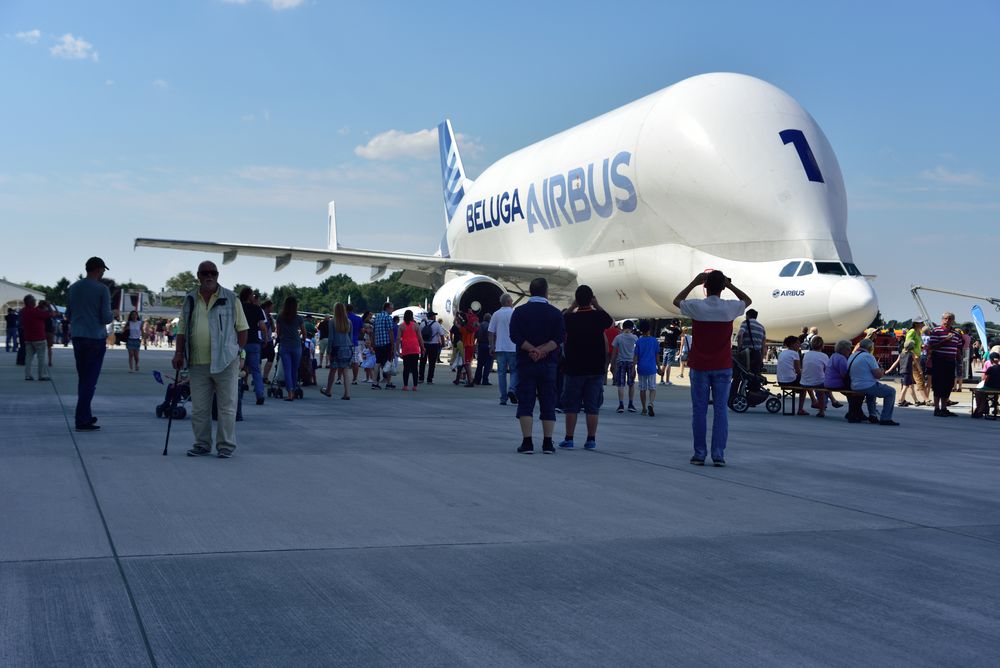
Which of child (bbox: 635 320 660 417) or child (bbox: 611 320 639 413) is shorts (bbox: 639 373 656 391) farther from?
child (bbox: 611 320 639 413)

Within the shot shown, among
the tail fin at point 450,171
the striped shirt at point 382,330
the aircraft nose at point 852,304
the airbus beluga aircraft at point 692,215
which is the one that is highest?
the tail fin at point 450,171

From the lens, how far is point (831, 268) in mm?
20000

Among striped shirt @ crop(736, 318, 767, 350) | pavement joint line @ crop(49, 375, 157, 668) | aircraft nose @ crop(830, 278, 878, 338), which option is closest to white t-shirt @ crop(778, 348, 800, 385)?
Result: striped shirt @ crop(736, 318, 767, 350)

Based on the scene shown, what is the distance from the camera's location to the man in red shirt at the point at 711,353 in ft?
28.0

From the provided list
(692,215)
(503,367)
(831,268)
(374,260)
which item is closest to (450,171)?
(374,260)

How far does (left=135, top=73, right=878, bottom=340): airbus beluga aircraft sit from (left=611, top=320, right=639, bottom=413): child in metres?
5.89

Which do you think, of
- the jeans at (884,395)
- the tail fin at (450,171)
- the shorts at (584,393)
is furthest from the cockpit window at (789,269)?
the tail fin at (450,171)

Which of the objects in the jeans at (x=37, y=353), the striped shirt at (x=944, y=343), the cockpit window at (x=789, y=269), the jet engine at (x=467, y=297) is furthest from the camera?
the jet engine at (x=467, y=297)

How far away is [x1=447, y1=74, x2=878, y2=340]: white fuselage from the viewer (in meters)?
20.3

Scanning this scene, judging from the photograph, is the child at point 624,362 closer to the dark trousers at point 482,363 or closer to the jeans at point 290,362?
the jeans at point 290,362

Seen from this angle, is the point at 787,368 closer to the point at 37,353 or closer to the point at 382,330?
the point at 382,330

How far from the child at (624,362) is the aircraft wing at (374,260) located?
11523 millimetres

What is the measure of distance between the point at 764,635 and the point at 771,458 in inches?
226

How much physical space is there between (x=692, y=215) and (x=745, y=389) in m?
7.68
